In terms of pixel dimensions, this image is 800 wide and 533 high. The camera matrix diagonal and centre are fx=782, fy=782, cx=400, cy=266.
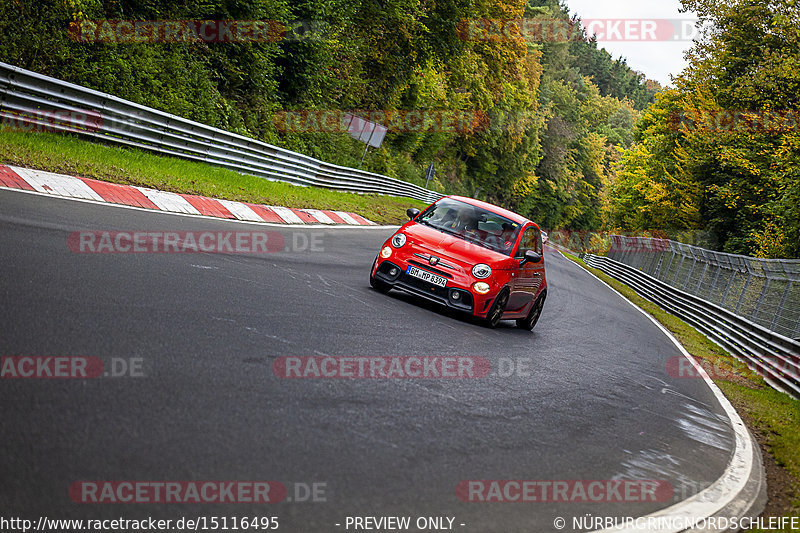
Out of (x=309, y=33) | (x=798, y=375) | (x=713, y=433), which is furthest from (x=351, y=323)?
(x=309, y=33)

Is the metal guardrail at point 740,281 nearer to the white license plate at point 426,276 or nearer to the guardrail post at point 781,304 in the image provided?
the guardrail post at point 781,304

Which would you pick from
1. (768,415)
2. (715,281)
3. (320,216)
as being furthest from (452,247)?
(715,281)

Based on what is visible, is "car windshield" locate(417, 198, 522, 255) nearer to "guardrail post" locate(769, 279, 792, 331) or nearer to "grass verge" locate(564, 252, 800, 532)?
"grass verge" locate(564, 252, 800, 532)

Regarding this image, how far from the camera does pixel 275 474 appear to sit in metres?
4.00

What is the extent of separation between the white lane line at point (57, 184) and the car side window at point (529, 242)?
246 inches

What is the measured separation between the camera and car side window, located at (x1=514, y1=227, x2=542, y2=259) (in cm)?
1125

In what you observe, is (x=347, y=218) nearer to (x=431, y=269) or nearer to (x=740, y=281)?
(x=740, y=281)

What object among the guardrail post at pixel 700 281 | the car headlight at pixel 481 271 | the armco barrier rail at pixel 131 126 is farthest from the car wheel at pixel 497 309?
the guardrail post at pixel 700 281

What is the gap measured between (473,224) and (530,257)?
0.95 meters

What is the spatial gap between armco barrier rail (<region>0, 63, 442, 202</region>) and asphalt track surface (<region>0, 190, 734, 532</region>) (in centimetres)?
440

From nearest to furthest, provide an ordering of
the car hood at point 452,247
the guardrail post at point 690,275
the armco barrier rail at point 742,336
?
1. the car hood at point 452,247
2. the armco barrier rail at point 742,336
3. the guardrail post at point 690,275

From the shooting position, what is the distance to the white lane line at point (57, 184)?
1103 centimetres

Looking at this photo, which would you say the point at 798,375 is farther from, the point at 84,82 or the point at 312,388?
the point at 84,82

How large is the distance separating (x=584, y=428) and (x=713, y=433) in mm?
2294
